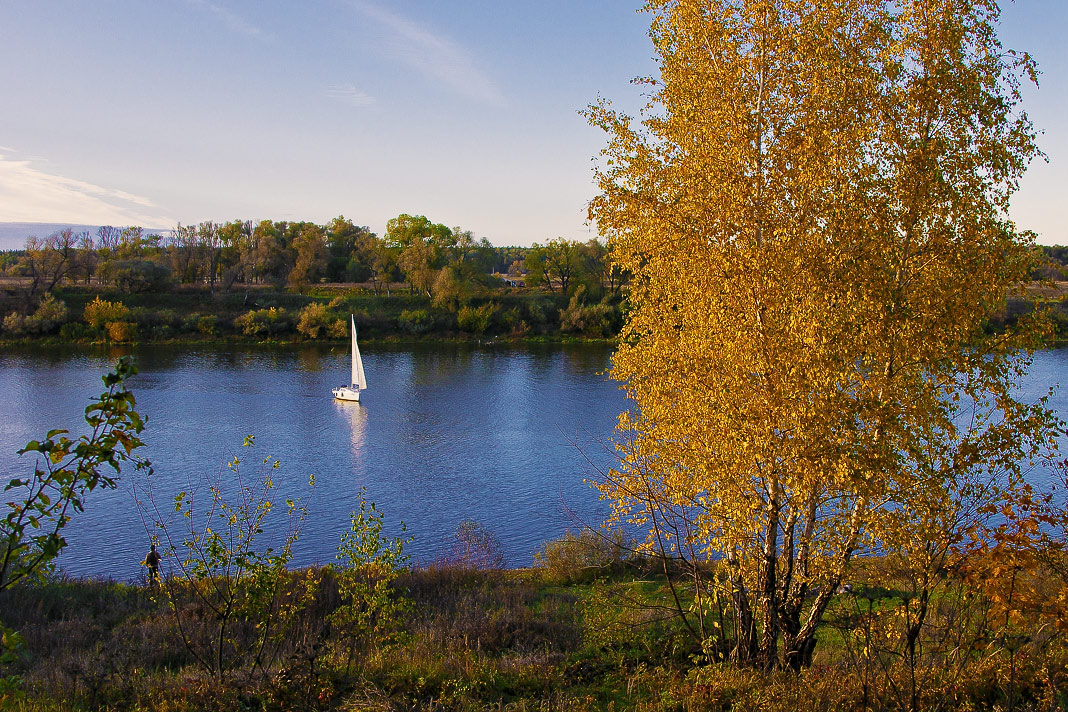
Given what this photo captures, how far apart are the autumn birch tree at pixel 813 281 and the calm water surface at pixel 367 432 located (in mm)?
2675

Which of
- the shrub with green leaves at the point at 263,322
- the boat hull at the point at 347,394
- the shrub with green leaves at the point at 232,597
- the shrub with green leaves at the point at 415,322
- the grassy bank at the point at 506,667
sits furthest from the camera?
the shrub with green leaves at the point at 415,322

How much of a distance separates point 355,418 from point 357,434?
339cm

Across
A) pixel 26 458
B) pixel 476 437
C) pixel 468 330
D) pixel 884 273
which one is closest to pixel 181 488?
pixel 26 458

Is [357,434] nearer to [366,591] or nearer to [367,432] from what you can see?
[367,432]

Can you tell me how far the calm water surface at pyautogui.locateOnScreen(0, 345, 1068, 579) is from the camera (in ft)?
69.2

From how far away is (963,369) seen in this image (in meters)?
7.29

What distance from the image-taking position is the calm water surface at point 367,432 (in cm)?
2109

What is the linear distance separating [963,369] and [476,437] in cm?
2544

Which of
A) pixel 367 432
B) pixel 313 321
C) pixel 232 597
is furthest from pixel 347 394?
pixel 232 597

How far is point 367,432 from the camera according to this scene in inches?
1284

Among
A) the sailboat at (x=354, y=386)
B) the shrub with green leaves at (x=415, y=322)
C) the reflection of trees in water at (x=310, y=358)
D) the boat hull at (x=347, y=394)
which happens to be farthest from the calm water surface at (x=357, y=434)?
the shrub with green leaves at (x=415, y=322)

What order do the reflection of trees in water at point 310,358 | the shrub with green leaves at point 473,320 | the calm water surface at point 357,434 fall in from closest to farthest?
the calm water surface at point 357,434 < the reflection of trees in water at point 310,358 < the shrub with green leaves at point 473,320

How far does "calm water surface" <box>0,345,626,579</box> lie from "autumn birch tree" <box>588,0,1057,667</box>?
9.24 feet

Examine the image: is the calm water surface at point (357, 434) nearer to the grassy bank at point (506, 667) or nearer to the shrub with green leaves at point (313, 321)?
the grassy bank at point (506, 667)
